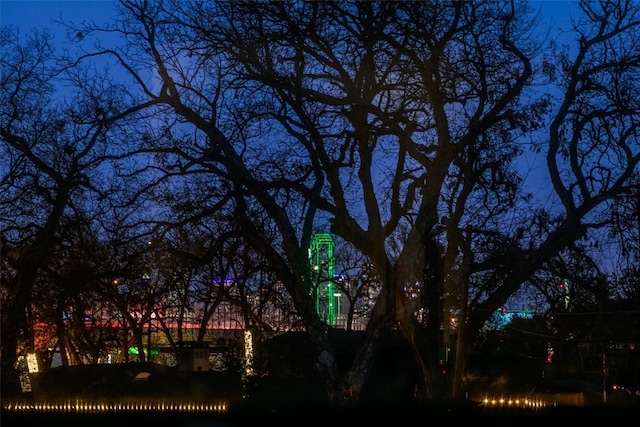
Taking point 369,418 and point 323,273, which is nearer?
point 369,418

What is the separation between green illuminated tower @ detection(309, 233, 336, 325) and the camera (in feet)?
62.7

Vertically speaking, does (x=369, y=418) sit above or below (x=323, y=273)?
below

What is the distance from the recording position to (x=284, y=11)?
14.2 m

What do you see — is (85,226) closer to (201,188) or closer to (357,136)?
(201,188)

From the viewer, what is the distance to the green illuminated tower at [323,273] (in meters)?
19.1

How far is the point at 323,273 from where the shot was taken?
25.4 m

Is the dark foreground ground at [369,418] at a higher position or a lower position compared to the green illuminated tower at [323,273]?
lower

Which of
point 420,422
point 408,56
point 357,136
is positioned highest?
point 408,56

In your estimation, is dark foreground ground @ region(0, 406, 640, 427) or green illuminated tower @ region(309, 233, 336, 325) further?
green illuminated tower @ region(309, 233, 336, 325)

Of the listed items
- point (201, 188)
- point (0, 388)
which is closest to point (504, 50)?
point (201, 188)

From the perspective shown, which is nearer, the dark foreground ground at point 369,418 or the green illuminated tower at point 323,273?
the dark foreground ground at point 369,418

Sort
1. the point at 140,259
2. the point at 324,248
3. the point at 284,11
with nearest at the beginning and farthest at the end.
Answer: the point at 284,11, the point at 140,259, the point at 324,248

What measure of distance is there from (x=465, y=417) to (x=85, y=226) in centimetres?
1250

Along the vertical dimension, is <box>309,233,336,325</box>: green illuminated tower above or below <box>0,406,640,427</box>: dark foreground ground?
above
